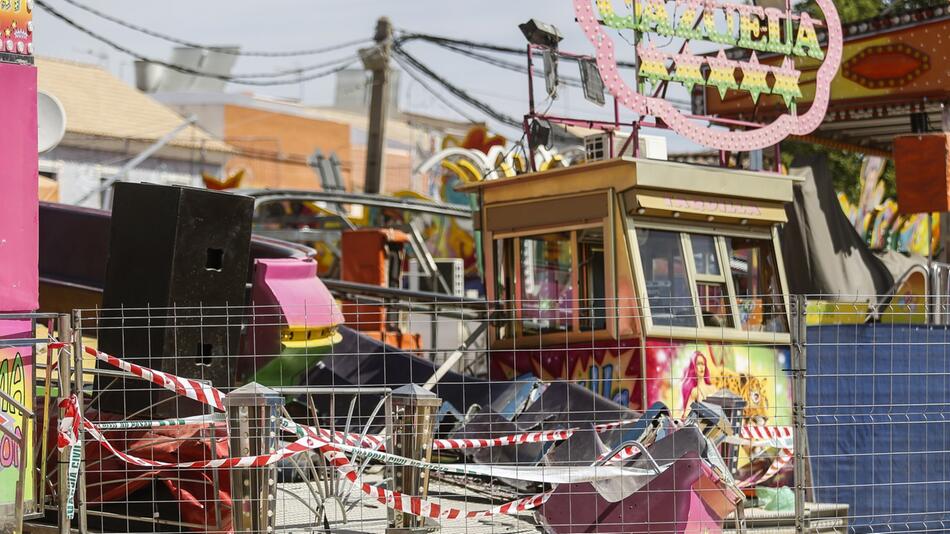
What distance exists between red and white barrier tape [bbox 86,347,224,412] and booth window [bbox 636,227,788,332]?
4.18m

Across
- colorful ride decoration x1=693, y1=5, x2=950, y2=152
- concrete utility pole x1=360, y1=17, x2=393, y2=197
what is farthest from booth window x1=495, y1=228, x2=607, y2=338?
concrete utility pole x1=360, y1=17, x2=393, y2=197

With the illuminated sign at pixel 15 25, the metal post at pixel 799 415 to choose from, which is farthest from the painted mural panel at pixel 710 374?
the illuminated sign at pixel 15 25

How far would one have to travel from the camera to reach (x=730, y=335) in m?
10.9

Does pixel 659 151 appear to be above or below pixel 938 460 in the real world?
above

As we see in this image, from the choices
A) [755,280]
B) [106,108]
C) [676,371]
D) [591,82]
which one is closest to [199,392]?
[676,371]

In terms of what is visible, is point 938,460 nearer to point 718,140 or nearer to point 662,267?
point 662,267

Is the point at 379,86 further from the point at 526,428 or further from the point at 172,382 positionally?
Result: the point at 172,382

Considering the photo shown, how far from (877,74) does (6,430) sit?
11.1 m

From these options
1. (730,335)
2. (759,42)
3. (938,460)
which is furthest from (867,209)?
(938,460)

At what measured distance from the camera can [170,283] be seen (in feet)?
29.0

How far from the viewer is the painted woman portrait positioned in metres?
10.4

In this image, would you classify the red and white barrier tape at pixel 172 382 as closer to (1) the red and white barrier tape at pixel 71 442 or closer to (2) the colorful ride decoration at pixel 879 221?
(1) the red and white barrier tape at pixel 71 442

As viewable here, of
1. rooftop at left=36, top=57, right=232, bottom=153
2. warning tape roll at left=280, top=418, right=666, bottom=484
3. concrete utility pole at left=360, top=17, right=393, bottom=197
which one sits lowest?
warning tape roll at left=280, top=418, right=666, bottom=484

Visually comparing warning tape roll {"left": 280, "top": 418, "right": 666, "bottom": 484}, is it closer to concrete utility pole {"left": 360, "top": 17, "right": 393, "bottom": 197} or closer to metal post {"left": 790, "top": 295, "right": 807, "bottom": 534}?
metal post {"left": 790, "top": 295, "right": 807, "bottom": 534}
